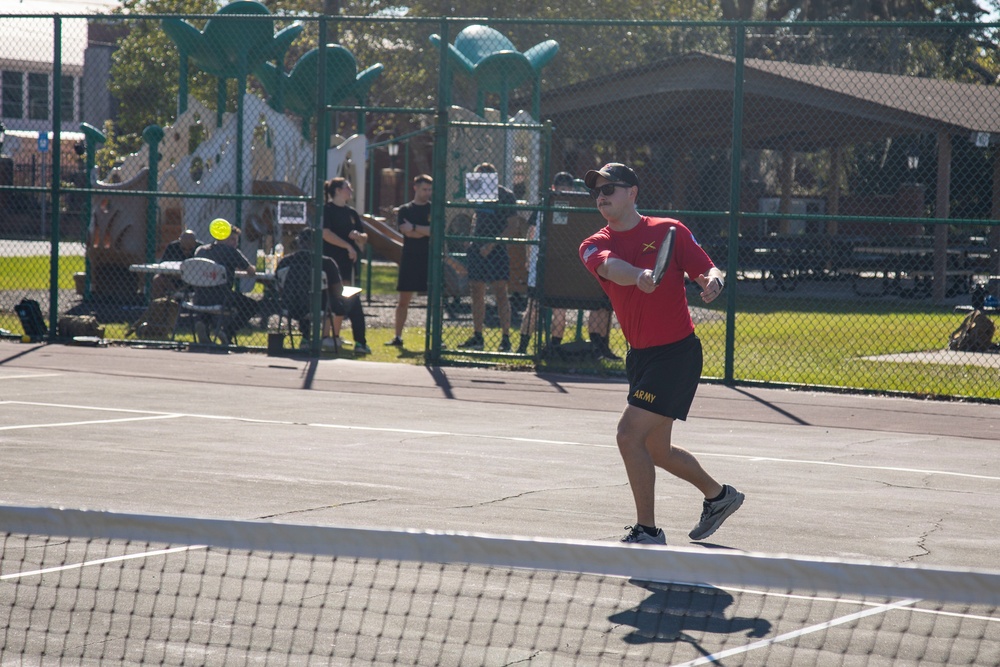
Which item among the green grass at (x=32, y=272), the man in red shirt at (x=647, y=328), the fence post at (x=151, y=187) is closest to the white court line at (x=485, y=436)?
the man in red shirt at (x=647, y=328)

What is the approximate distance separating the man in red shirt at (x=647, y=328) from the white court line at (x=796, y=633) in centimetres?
108

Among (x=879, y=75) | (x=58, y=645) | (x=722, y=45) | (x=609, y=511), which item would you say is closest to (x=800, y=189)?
(x=879, y=75)

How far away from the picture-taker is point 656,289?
664 centimetres

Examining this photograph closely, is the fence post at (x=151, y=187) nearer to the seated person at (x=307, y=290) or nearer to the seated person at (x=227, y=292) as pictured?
the seated person at (x=227, y=292)

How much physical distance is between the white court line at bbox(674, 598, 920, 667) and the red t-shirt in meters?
1.59

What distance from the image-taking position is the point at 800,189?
3116cm

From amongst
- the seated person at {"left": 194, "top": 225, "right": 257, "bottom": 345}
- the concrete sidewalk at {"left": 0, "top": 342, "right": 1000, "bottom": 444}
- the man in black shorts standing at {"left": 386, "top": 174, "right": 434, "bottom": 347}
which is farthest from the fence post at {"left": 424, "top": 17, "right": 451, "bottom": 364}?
the seated person at {"left": 194, "top": 225, "right": 257, "bottom": 345}

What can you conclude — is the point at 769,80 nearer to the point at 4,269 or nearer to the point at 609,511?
the point at 4,269

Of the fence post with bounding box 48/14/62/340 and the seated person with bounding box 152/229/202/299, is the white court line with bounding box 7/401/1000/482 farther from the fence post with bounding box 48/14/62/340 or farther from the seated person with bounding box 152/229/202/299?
the seated person with bounding box 152/229/202/299

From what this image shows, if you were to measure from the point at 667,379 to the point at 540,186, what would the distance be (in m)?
11.3

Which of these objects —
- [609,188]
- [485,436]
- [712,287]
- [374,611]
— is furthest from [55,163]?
[374,611]

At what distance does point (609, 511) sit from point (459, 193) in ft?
32.4

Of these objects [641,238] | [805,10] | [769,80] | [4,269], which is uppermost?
[805,10]

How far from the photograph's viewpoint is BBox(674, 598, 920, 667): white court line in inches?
196
